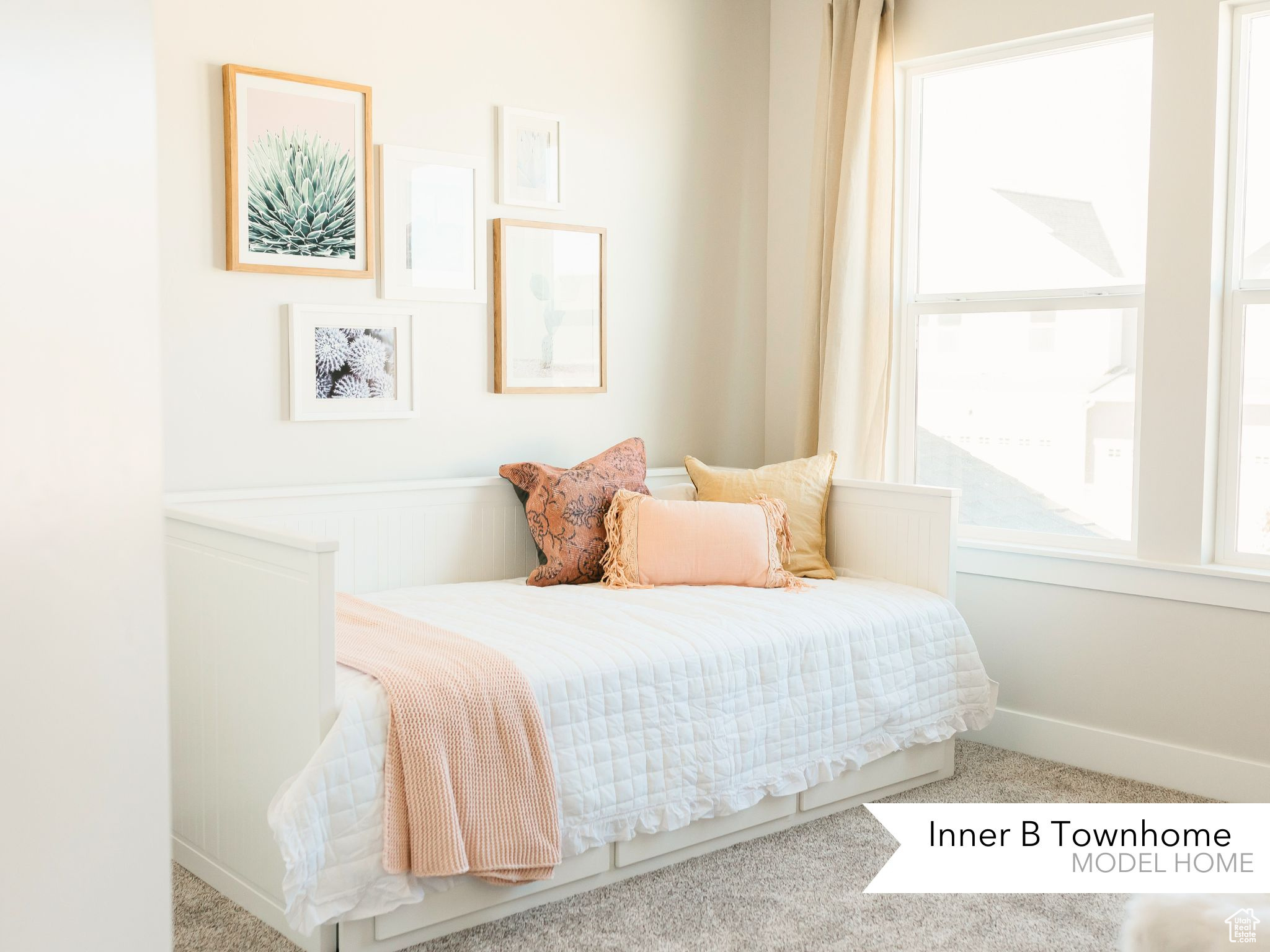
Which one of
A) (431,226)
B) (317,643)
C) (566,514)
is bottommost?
(317,643)

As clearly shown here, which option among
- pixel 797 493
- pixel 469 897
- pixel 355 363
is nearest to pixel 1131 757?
pixel 797 493

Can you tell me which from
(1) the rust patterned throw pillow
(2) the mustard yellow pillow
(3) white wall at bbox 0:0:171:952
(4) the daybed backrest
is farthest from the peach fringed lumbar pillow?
(3) white wall at bbox 0:0:171:952

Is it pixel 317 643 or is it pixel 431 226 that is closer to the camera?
pixel 317 643

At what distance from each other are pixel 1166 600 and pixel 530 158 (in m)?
2.20

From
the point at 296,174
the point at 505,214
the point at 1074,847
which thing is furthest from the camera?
the point at 505,214

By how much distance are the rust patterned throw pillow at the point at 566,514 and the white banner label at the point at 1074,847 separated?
100 centimetres

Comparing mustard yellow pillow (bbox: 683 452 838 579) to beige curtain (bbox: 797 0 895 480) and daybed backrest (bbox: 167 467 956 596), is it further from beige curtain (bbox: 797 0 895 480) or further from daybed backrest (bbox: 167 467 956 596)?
beige curtain (bbox: 797 0 895 480)

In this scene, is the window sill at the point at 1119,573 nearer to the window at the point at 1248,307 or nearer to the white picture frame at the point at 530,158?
the window at the point at 1248,307

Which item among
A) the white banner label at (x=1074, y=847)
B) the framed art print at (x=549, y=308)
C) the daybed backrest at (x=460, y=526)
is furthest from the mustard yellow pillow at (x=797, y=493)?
the white banner label at (x=1074, y=847)

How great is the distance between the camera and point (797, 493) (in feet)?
10.5

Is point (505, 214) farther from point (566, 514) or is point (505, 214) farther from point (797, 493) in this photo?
point (797, 493)

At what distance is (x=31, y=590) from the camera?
147mm

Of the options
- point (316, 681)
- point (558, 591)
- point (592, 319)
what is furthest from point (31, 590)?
point (592, 319)

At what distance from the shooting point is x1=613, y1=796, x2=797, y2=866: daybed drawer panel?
227 centimetres
